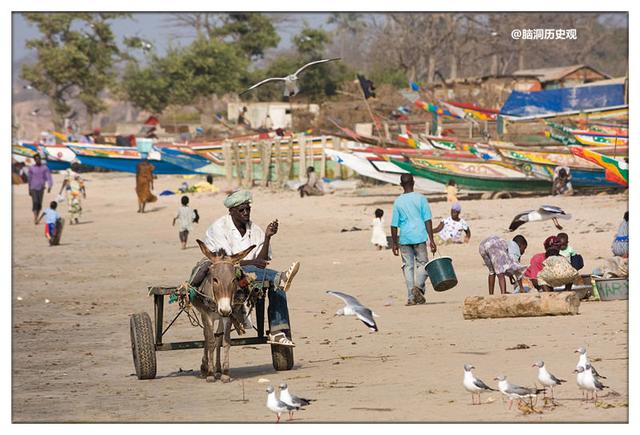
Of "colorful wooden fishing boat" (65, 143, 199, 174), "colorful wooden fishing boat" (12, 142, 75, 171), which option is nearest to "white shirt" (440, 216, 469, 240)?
"colorful wooden fishing boat" (65, 143, 199, 174)

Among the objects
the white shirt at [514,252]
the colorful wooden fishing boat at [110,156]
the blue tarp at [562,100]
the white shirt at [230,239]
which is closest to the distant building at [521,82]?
the blue tarp at [562,100]

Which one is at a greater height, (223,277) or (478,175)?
(478,175)

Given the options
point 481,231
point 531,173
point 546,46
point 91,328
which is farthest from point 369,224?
point 546,46

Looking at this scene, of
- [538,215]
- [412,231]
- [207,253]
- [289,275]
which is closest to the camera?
[207,253]

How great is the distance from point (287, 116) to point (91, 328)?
43.6 m

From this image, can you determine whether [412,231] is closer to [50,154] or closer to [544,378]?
[544,378]

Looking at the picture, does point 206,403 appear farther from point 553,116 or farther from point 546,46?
point 546,46

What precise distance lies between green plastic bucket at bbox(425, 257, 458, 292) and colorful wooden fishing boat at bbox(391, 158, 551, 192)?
659 inches

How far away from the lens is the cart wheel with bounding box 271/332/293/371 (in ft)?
33.0

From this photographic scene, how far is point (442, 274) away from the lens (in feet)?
44.0

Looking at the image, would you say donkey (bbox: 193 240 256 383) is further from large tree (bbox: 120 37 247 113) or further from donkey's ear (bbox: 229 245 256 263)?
large tree (bbox: 120 37 247 113)

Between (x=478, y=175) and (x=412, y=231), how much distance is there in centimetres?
1682

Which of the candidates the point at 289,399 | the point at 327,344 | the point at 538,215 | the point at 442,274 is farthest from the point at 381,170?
the point at 289,399

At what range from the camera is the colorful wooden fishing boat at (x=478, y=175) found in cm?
2983
